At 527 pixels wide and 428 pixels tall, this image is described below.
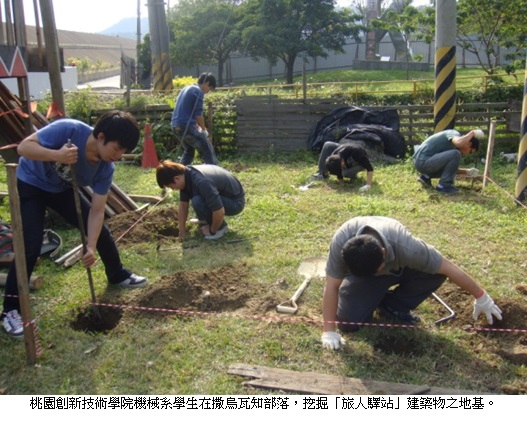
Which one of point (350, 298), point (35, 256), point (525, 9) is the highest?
point (525, 9)

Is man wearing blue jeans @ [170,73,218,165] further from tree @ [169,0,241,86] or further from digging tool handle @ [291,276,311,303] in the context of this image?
tree @ [169,0,241,86]

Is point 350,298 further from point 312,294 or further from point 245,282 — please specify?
point 245,282

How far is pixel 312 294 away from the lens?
444 centimetres

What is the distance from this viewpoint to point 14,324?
3.78m

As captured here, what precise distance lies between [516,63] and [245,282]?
36.6 feet

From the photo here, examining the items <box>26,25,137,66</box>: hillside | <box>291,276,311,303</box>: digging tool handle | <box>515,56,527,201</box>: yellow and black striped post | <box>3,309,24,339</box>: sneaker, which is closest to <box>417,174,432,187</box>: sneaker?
<box>515,56,527,201</box>: yellow and black striped post

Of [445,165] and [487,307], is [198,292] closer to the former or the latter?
[487,307]

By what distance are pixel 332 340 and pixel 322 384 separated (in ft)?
1.48

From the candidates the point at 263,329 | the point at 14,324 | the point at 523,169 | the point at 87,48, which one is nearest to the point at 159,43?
the point at 523,169

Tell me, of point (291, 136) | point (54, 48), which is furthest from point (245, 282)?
point (291, 136)

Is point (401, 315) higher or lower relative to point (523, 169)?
lower

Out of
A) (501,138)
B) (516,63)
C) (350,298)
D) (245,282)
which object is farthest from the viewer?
(516,63)

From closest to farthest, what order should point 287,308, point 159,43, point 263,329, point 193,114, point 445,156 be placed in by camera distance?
1. point 263,329
2. point 287,308
3. point 445,156
4. point 193,114
5. point 159,43

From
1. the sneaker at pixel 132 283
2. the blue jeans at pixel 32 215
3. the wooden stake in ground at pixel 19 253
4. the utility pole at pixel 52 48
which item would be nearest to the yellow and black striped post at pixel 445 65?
the utility pole at pixel 52 48
